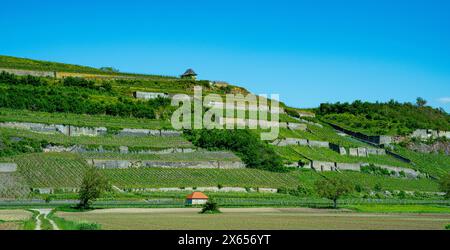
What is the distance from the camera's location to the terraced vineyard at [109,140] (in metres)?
88.6

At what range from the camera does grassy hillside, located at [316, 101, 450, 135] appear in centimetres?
14388

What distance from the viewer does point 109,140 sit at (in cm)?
9481

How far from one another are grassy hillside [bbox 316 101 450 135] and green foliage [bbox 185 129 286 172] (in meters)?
40.2

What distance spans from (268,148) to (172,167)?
64.5 feet

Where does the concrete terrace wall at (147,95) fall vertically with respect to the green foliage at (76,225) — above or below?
above

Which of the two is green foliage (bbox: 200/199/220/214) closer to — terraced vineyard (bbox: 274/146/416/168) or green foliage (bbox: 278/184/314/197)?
green foliage (bbox: 278/184/314/197)

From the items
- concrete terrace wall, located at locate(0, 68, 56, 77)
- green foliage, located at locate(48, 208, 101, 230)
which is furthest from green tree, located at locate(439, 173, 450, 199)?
concrete terrace wall, located at locate(0, 68, 56, 77)

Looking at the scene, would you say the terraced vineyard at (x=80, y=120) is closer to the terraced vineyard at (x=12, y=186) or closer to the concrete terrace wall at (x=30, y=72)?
the terraced vineyard at (x=12, y=186)

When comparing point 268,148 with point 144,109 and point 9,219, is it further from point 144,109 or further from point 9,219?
point 9,219

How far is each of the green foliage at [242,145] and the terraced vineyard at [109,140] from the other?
2.54 metres

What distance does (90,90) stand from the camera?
11950cm

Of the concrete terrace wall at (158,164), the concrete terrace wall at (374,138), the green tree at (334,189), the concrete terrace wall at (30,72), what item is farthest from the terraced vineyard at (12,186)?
the concrete terrace wall at (374,138)

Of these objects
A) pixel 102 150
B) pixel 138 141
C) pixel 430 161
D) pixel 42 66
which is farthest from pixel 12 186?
pixel 430 161
